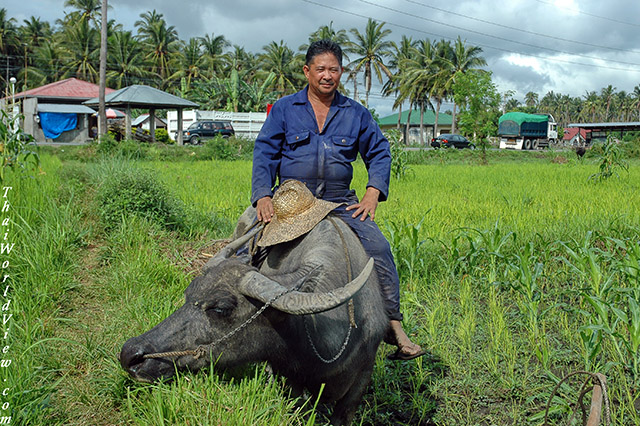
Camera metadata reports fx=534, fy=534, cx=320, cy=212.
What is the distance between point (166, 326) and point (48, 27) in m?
48.1

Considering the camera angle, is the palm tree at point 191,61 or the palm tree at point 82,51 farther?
the palm tree at point 191,61

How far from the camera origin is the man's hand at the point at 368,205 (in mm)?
2739

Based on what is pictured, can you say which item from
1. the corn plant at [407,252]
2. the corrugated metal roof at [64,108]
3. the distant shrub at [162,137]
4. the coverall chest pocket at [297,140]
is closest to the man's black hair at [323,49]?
the coverall chest pocket at [297,140]

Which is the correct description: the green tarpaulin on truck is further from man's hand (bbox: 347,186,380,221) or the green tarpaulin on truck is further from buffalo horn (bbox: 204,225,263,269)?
buffalo horn (bbox: 204,225,263,269)

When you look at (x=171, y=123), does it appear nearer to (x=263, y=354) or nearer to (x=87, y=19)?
(x=87, y=19)

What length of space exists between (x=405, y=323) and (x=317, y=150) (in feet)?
5.14

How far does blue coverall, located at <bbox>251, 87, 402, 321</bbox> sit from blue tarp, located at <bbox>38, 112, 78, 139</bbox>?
2483cm

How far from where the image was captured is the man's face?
2746 mm

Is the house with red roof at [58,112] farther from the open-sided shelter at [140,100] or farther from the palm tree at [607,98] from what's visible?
the palm tree at [607,98]

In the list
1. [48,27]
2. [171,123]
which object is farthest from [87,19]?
[171,123]

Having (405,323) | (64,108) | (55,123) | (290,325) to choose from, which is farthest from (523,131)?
(290,325)

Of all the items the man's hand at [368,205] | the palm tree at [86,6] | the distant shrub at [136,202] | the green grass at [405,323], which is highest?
the palm tree at [86,6]

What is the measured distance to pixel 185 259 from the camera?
476 cm

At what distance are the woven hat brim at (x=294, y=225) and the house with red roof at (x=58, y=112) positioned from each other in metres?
23.4
